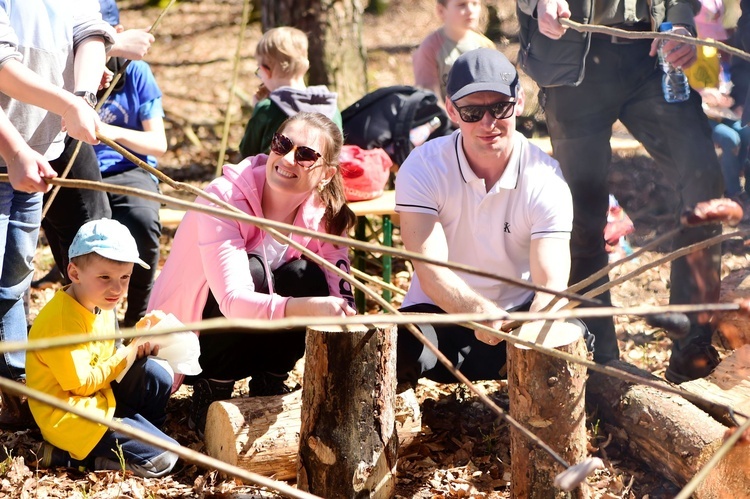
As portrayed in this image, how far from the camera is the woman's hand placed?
121 inches

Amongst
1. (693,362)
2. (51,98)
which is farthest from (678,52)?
(51,98)

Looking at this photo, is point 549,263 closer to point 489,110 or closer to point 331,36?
point 489,110

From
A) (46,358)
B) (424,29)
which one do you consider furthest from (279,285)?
(424,29)

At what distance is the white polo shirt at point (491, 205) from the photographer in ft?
11.5

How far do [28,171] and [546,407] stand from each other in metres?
1.84

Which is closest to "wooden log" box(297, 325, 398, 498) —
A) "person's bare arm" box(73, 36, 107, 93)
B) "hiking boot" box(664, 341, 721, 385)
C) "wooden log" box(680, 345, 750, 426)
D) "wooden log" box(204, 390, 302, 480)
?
"wooden log" box(204, 390, 302, 480)

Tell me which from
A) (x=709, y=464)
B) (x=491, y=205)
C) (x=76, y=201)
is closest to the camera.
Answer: (x=709, y=464)

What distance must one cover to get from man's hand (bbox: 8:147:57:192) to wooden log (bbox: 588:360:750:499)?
7.55 feet

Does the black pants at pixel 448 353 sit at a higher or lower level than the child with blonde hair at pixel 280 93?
lower

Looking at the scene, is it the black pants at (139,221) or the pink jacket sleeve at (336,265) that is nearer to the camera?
the pink jacket sleeve at (336,265)

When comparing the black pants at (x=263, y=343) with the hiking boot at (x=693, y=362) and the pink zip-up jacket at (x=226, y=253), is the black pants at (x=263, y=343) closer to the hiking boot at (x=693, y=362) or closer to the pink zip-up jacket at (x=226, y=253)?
the pink zip-up jacket at (x=226, y=253)

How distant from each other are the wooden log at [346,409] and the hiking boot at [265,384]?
2.33 feet

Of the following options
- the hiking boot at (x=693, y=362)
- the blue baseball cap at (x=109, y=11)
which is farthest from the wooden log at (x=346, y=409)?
the blue baseball cap at (x=109, y=11)

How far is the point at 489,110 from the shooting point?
341cm
